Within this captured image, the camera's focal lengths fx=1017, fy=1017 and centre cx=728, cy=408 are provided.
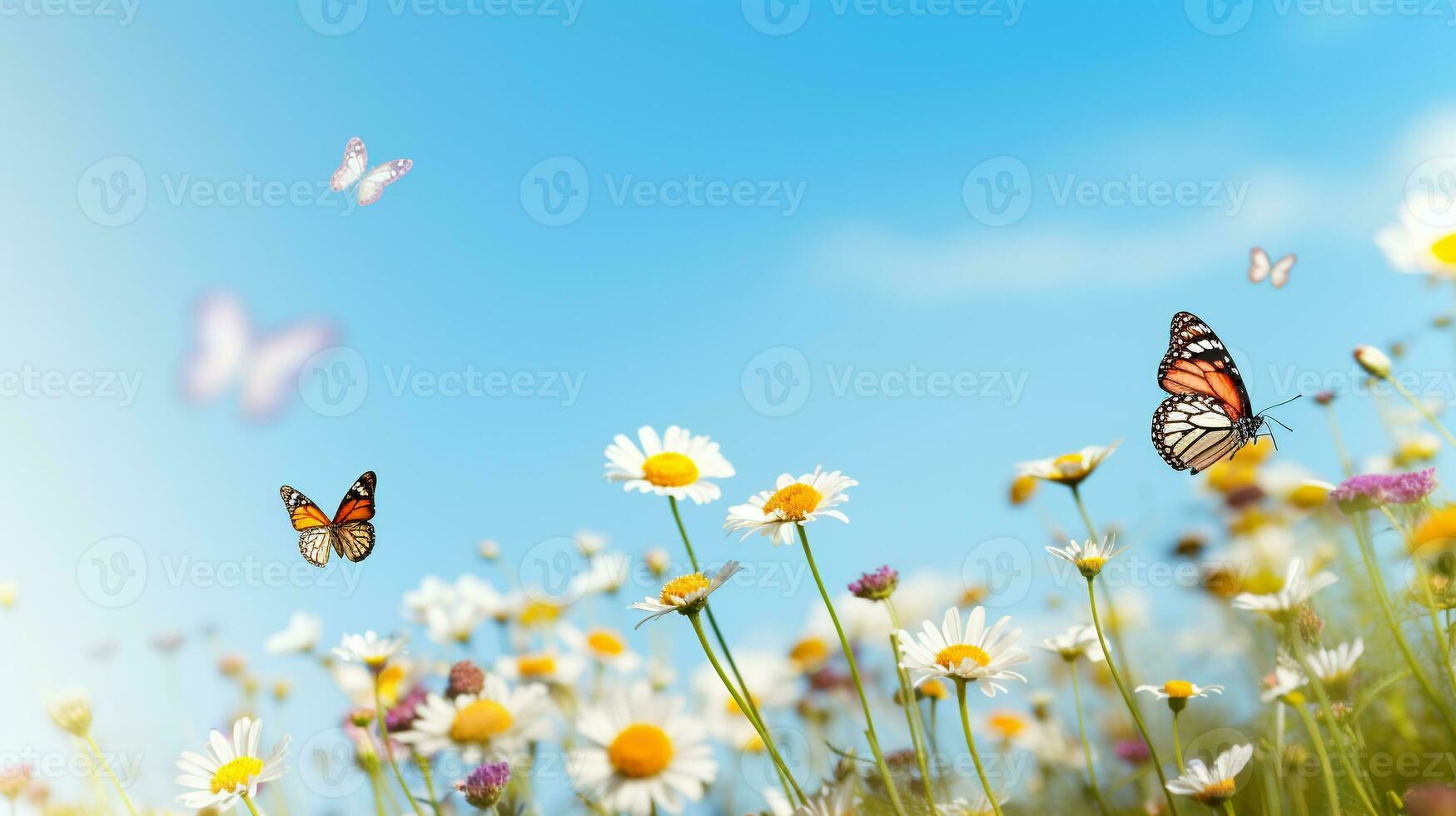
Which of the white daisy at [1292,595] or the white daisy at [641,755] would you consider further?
the white daisy at [1292,595]

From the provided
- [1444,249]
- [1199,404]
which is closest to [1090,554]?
[1199,404]

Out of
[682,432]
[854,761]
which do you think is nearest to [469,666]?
[682,432]

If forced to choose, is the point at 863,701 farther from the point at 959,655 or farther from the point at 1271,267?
the point at 1271,267

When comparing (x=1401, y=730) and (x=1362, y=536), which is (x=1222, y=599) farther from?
(x=1362, y=536)

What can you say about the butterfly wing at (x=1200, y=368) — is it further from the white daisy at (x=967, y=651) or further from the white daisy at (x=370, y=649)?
the white daisy at (x=370, y=649)

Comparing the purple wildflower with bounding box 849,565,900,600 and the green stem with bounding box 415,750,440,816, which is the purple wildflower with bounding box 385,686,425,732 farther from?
the purple wildflower with bounding box 849,565,900,600

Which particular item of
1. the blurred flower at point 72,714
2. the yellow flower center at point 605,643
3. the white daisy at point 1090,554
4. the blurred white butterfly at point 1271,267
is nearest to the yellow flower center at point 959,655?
the white daisy at point 1090,554
